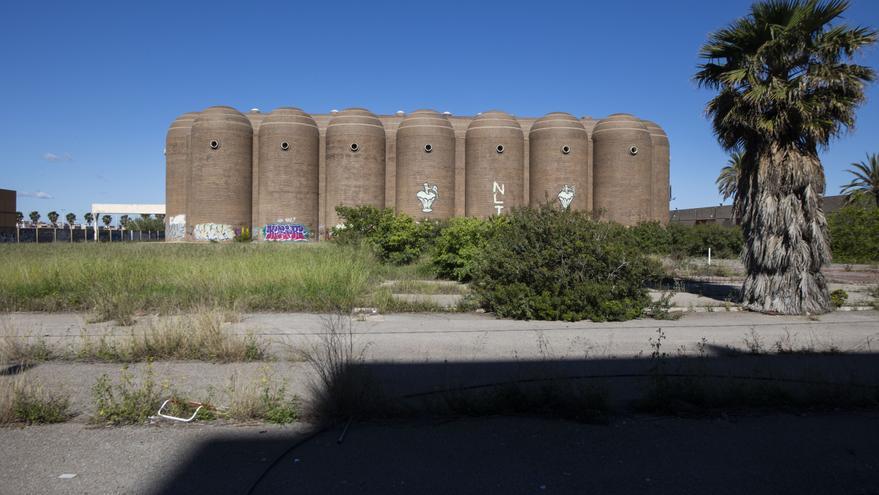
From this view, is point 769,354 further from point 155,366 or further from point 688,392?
point 155,366

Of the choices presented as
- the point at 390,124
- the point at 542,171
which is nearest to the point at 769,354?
the point at 542,171

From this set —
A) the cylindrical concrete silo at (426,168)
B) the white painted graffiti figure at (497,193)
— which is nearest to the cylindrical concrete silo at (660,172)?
the white painted graffiti figure at (497,193)

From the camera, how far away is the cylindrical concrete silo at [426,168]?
49.9m

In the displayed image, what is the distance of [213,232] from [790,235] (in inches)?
1808

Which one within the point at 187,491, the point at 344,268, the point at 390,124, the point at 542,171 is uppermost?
the point at 390,124

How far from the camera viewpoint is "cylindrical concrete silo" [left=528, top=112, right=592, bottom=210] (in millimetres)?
51125

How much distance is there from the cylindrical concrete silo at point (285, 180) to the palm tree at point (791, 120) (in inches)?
1650

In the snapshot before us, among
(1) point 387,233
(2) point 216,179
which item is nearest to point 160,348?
(1) point 387,233

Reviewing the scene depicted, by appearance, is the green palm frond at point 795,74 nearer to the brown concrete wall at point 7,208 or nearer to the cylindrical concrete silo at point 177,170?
the cylindrical concrete silo at point 177,170

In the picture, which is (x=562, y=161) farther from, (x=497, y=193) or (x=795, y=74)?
(x=795, y=74)

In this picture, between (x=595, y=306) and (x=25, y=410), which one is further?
(x=595, y=306)

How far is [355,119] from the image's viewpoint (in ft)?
166

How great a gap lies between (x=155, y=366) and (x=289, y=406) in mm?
2788

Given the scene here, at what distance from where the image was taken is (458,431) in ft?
14.9
